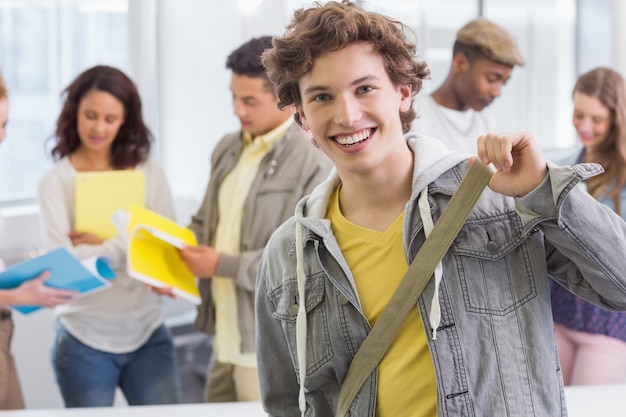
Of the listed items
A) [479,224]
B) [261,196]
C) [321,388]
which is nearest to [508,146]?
[479,224]

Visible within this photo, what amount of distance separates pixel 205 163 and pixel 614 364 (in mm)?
2616

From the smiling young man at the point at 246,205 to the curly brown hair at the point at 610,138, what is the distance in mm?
1047

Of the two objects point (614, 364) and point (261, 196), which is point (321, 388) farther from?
point (614, 364)

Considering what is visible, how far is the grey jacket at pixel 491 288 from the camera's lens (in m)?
1.39

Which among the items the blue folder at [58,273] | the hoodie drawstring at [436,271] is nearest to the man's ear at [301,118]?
the hoodie drawstring at [436,271]

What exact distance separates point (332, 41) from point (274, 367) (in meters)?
0.64

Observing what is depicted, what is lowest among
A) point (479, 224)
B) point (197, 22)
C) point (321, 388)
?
point (321, 388)

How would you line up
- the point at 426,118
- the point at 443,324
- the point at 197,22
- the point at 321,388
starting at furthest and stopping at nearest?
the point at 197,22 < the point at 426,118 < the point at 321,388 < the point at 443,324

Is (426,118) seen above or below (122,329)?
above

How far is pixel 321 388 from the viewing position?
5.34ft

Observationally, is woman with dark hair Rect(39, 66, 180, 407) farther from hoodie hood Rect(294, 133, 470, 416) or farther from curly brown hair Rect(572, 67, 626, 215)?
curly brown hair Rect(572, 67, 626, 215)

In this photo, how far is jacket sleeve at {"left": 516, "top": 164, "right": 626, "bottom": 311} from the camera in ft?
4.48

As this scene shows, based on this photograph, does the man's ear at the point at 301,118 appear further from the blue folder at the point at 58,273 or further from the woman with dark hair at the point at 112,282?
the woman with dark hair at the point at 112,282

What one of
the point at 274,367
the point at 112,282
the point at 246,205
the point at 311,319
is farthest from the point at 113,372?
the point at 311,319
